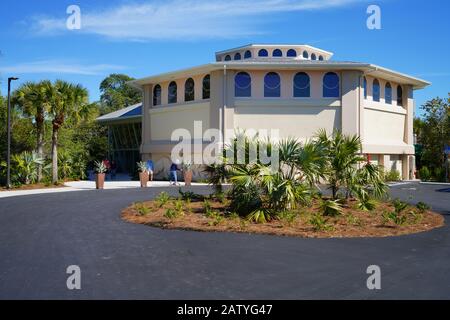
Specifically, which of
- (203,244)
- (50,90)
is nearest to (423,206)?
(203,244)

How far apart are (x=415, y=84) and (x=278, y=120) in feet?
40.7

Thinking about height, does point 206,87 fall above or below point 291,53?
below

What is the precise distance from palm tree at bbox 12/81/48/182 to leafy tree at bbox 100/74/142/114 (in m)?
30.6

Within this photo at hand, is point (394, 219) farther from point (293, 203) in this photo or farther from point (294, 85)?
point (294, 85)

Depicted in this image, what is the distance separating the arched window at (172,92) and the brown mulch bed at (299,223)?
17.8 meters

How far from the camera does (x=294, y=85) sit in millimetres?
26438

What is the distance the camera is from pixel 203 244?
8.53m

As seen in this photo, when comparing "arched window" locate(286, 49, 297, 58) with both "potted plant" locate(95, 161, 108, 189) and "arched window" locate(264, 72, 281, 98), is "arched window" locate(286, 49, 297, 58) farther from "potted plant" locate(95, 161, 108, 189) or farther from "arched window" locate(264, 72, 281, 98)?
"potted plant" locate(95, 161, 108, 189)

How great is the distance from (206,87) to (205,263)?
21480 mm

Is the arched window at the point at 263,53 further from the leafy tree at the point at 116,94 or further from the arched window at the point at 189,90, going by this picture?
the leafy tree at the point at 116,94

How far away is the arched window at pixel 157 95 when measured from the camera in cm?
3091

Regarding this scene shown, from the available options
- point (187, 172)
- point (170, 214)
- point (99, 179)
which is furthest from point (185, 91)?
point (170, 214)

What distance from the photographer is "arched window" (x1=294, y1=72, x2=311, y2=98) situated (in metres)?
26.4

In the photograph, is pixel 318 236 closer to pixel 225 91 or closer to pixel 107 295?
pixel 107 295
